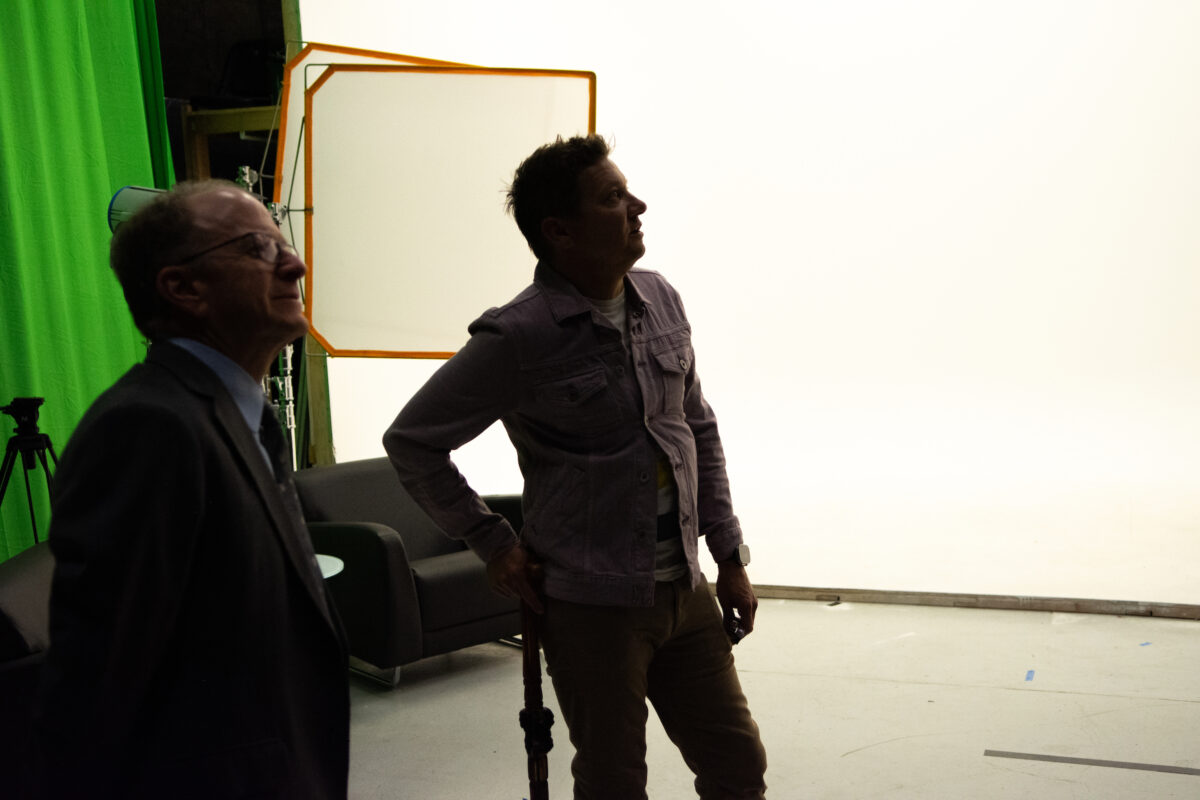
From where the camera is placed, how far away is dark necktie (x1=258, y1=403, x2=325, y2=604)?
1109 millimetres

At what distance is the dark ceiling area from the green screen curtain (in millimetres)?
→ 967

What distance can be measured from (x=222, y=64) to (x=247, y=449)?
4.64 metres

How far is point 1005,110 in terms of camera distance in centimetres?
413

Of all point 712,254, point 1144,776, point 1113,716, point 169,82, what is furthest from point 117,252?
point 169,82

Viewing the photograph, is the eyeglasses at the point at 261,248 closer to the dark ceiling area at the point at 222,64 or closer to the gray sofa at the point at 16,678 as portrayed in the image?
the gray sofa at the point at 16,678

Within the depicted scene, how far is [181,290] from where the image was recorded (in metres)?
1.11

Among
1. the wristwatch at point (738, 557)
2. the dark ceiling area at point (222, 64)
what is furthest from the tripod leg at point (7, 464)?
the wristwatch at point (738, 557)

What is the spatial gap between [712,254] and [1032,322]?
4.24ft

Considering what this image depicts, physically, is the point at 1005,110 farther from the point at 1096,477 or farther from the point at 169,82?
the point at 169,82

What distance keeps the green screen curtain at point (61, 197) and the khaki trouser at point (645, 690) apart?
2.48 m

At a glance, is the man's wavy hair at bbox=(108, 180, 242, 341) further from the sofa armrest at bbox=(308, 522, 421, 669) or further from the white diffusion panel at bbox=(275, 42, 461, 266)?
the white diffusion panel at bbox=(275, 42, 461, 266)

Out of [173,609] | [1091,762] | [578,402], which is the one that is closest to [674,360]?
[578,402]

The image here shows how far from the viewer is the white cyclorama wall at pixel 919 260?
405 centimetres

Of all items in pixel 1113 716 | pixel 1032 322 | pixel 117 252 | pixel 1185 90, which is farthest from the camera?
pixel 1032 322
